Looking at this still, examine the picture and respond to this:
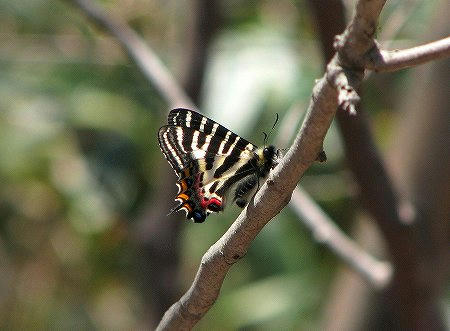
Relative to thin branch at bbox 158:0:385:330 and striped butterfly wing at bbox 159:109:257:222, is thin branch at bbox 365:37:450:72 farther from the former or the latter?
striped butterfly wing at bbox 159:109:257:222

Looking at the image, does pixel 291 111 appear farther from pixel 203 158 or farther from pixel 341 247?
pixel 203 158

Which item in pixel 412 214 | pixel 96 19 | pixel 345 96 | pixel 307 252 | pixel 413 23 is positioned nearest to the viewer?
pixel 345 96

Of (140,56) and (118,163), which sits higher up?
(118,163)

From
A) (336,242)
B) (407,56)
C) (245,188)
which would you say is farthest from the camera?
(336,242)

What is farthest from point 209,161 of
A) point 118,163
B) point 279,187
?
point 118,163

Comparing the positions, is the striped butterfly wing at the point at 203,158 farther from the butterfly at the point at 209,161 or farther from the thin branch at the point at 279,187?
the thin branch at the point at 279,187

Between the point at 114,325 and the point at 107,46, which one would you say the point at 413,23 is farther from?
the point at 114,325

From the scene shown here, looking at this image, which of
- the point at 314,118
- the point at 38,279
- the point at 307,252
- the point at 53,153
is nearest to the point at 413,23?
the point at 307,252
